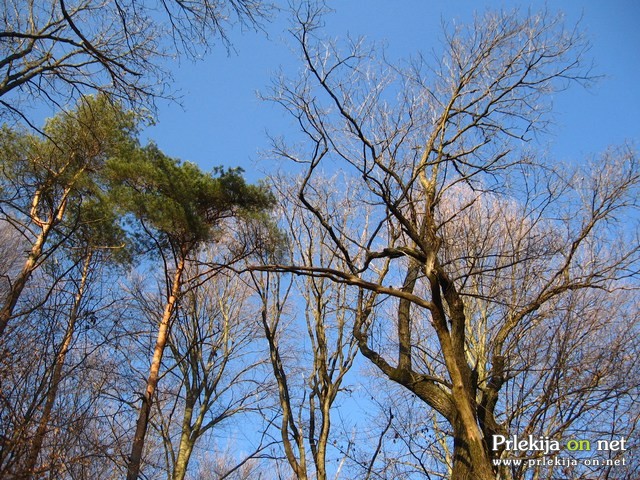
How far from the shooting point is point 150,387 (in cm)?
719

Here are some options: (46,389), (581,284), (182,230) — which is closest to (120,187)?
(182,230)

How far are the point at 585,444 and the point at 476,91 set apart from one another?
3.61 metres

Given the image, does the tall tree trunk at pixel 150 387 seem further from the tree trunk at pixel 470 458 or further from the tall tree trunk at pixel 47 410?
the tree trunk at pixel 470 458

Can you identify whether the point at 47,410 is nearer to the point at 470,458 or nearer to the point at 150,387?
the point at 470,458

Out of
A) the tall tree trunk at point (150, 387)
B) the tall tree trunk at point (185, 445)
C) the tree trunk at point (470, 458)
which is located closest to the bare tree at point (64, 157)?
Answer: the tall tree trunk at point (150, 387)

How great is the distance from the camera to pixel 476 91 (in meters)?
5.27

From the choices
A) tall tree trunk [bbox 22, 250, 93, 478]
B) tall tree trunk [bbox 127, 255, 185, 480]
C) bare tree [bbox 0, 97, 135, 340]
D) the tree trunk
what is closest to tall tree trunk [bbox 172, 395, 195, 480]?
tall tree trunk [bbox 127, 255, 185, 480]

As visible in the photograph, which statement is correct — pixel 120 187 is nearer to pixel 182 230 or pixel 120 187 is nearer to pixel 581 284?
pixel 182 230

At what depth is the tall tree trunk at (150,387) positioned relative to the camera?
6.24m

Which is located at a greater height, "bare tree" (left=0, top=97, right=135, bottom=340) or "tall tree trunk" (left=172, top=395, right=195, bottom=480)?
"bare tree" (left=0, top=97, right=135, bottom=340)

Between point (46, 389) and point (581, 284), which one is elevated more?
point (581, 284)

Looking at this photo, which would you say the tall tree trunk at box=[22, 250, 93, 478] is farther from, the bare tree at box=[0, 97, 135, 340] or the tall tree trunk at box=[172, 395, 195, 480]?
the tall tree trunk at box=[172, 395, 195, 480]

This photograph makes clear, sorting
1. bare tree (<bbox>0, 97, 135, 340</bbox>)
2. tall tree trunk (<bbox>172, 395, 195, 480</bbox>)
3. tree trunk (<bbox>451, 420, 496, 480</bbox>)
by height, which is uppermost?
bare tree (<bbox>0, 97, 135, 340</bbox>)

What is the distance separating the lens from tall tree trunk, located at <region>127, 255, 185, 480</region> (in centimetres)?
624
